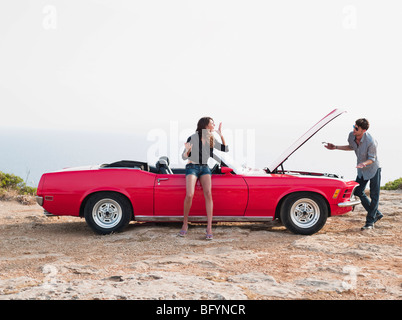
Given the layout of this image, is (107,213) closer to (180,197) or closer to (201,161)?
(180,197)

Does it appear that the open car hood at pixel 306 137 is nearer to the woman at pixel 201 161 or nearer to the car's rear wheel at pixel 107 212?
the woman at pixel 201 161

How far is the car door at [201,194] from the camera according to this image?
757cm

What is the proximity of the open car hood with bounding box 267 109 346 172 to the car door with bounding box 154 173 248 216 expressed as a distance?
821mm

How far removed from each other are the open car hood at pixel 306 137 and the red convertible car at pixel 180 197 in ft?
1.19

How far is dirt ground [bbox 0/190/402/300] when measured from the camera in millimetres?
4992

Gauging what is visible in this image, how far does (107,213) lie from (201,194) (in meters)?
1.54

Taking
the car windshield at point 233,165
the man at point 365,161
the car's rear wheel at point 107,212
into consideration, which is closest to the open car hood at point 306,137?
the car windshield at point 233,165

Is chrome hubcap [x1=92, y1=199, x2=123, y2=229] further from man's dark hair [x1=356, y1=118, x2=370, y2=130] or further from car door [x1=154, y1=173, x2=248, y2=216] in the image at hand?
man's dark hair [x1=356, y1=118, x2=370, y2=130]

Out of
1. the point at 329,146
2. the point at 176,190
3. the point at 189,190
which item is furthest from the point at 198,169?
the point at 329,146

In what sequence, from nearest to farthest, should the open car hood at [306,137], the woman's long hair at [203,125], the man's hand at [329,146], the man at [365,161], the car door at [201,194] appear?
the woman's long hair at [203,125] < the car door at [201,194] < the open car hood at [306,137] < the man at [365,161] < the man's hand at [329,146]

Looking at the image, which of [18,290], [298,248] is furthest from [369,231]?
[18,290]

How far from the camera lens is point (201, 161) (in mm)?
7422

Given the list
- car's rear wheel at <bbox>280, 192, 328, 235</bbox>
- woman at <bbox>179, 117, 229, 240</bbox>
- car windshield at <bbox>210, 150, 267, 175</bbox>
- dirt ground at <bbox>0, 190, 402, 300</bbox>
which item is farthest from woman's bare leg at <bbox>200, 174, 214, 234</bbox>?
car's rear wheel at <bbox>280, 192, 328, 235</bbox>
